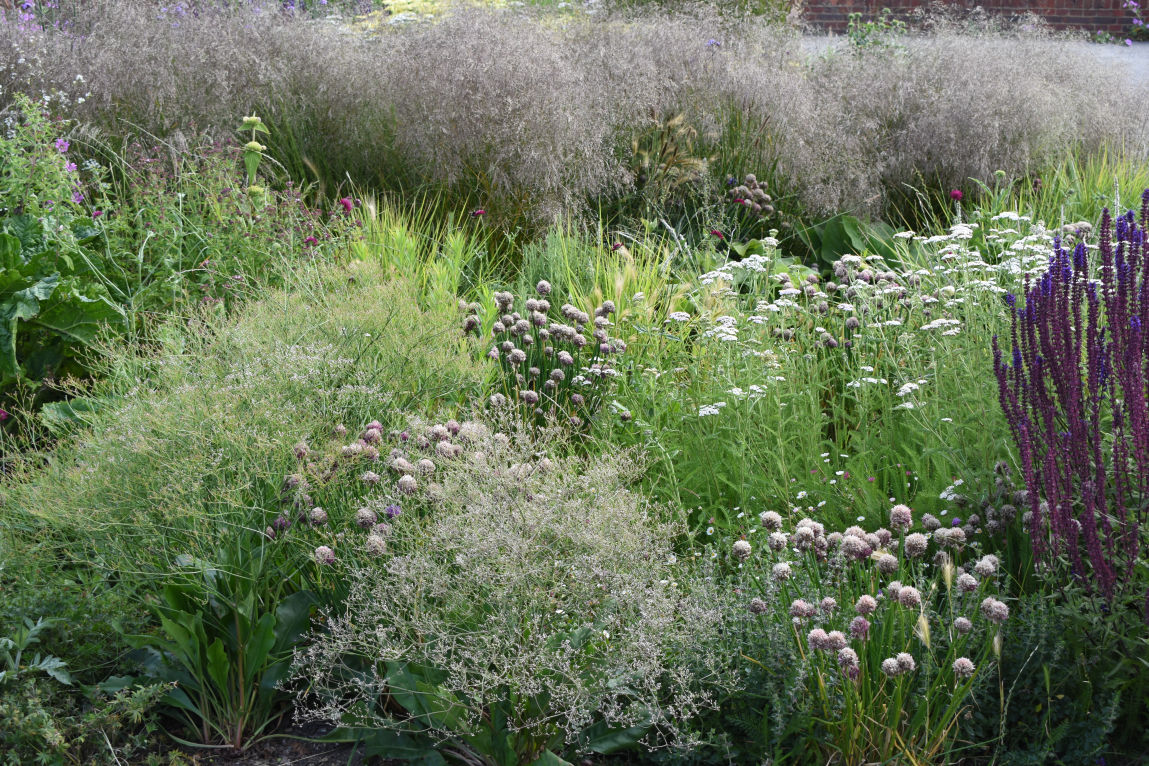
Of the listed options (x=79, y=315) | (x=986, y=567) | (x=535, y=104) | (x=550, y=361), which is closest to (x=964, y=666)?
(x=986, y=567)

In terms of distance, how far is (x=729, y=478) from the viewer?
11.2 ft

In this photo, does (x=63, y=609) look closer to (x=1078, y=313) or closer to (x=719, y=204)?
(x=1078, y=313)

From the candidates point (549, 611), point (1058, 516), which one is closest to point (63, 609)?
point (549, 611)

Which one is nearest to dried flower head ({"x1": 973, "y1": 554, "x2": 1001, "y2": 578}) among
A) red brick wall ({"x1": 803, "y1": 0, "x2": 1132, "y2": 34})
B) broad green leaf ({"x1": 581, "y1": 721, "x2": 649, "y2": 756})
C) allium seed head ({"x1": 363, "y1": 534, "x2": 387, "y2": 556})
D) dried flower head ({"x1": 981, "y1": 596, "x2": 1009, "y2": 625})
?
dried flower head ({"x1": 981, "y1": 596, "x2": 1009, "y2": 625})

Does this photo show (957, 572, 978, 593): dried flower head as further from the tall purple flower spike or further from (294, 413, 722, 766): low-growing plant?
(294, 413, 722, 766): low-growing plant

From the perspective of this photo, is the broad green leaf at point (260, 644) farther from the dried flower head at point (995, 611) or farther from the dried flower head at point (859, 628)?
the dried flower head at point (995, 611)

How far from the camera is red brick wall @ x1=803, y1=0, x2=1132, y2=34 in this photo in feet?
48.5

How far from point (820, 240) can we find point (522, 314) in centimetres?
246

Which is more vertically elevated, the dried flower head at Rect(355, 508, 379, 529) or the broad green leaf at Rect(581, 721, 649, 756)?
the dried flower head at Rect(355, 508, 379, 529)

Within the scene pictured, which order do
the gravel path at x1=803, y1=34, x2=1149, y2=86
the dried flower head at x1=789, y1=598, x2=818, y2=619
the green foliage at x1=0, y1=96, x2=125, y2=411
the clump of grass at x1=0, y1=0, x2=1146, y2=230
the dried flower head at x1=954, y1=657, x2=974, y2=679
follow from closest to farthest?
1. the dried flower head at x1=954, y1=657, x2=974, y2=679
2. the dried flower head at x1=789, y1=598, x2=818, y2=619
3. the green foliage at x1=0, y1=96, x2=125, y2=411
4. the clump of grass at x1=0, y1=0, x2=1146, y2=230
5. the gravel path at x1=803, y1=34, x2=1149, y2=86

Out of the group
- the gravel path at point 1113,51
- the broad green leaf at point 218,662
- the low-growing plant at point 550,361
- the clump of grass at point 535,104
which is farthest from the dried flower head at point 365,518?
the gravel path at point 1113,51

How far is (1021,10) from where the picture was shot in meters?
14.8

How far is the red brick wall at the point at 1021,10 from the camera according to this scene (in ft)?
48.5

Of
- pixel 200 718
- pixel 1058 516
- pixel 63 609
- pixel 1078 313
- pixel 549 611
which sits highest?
pixel 1078 313
